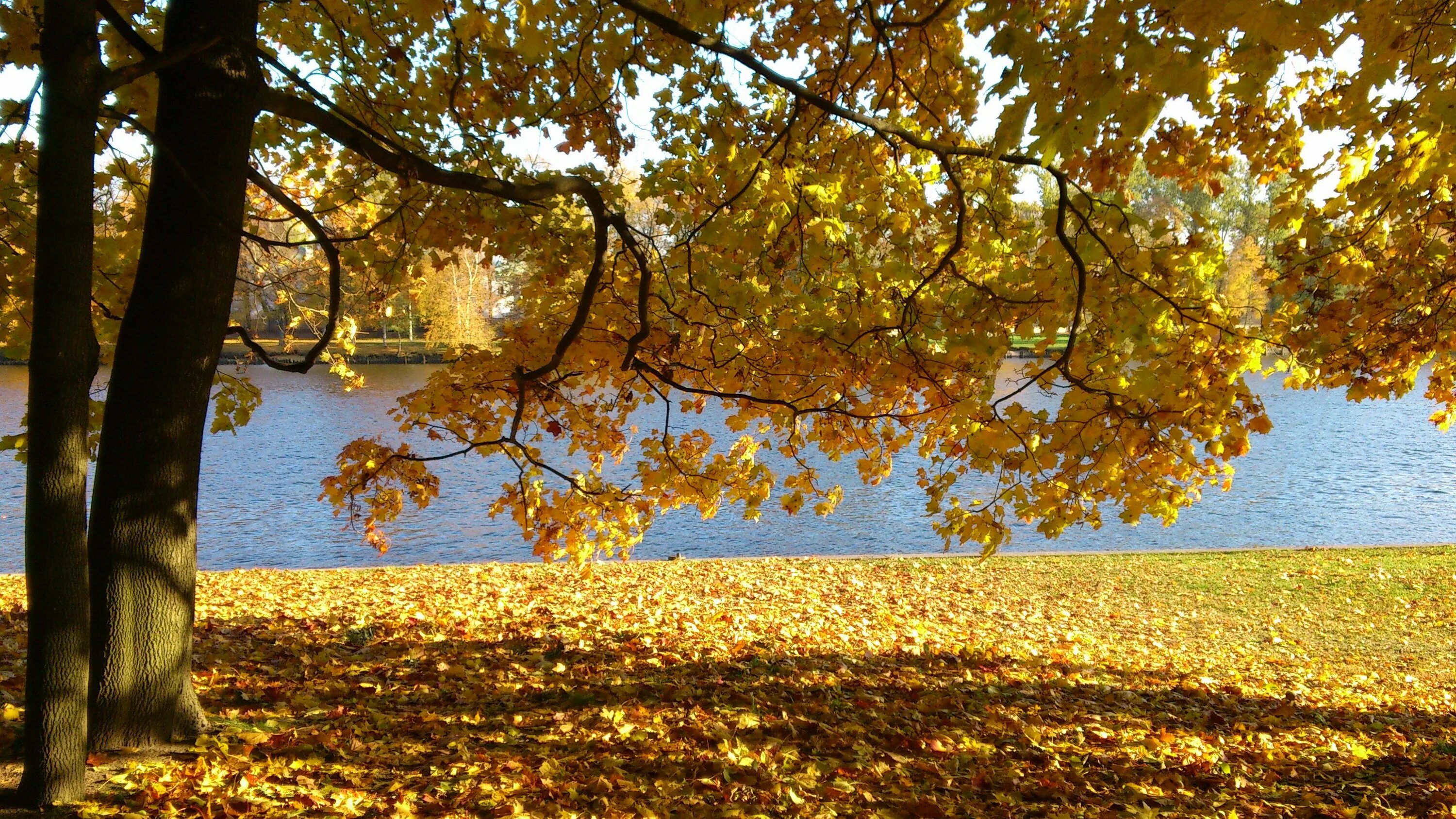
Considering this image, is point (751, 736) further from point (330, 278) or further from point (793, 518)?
point (793, 518)

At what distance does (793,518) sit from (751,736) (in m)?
11.1

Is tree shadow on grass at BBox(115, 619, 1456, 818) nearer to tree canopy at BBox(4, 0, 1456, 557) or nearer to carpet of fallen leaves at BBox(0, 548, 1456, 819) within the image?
carpet of fallen leaves at BBox(0, 548, 1456, 819)

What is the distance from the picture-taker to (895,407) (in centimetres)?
520


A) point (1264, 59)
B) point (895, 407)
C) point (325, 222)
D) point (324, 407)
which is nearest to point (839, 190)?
point (895, 407)

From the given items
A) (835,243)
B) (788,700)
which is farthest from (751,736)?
(835,243)

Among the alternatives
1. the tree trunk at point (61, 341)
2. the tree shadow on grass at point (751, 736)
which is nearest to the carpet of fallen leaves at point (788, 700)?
the tree shadow on grass at point (751, 736)

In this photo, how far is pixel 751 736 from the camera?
13.8 feet

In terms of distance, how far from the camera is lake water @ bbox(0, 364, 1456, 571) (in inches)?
518

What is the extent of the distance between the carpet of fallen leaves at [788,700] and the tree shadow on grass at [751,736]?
18mm

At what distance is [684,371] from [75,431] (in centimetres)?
334

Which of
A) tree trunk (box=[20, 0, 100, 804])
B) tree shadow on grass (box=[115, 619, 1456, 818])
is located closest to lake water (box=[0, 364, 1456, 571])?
tree shadow on grass (box=[115, 619, 1456, 818])

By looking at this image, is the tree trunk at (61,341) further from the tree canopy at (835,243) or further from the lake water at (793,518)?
the lake water at (793,518)

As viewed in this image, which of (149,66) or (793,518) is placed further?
(793,518)

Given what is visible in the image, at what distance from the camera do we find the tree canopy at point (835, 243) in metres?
4.41
